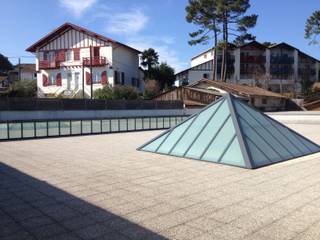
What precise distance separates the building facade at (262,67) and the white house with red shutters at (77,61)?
62.4ft

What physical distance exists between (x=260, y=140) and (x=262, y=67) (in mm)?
54468

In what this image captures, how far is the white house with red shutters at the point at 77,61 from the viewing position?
44.2 meters

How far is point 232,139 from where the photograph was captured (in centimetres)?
1190

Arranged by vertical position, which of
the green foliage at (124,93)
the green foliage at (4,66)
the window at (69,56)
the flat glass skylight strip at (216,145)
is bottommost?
the flat glass skylight strip at (216,145)

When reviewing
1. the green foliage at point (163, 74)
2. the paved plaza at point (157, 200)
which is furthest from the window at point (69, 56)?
the paved plaza at point (157, 200)

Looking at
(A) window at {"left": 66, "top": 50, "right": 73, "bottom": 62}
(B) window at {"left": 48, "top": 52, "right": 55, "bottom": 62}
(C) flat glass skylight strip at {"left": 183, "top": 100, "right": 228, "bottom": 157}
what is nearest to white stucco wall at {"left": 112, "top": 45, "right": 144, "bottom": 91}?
(A) window at {"left": 66, "top": 50, "right": 73, "bottom": 62}

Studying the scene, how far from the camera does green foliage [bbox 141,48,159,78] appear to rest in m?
54.4

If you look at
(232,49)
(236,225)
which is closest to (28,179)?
(236,225)

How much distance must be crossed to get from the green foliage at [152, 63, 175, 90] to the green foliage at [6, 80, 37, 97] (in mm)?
17674

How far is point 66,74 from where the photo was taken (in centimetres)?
4656

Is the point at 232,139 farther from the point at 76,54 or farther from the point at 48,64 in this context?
the point at 48,64

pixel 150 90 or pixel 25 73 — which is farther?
pixel 25 73

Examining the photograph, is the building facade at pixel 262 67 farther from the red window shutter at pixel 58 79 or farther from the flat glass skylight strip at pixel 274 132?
the flat glass skylight strip at pixel 274 132

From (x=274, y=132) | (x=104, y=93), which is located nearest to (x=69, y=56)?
(x=104, y=93)
